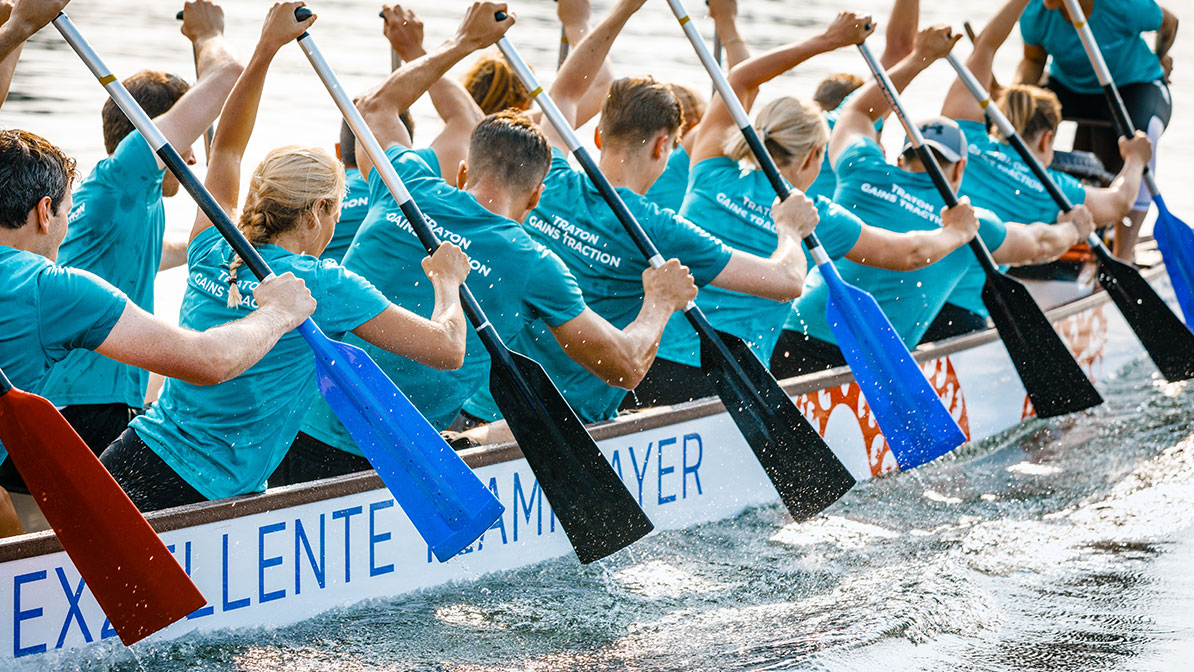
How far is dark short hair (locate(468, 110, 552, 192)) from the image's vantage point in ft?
10.8

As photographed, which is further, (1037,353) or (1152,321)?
(1152,321)

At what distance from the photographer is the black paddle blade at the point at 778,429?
12.9 feet

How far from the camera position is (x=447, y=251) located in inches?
124

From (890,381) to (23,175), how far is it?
277 centimetres

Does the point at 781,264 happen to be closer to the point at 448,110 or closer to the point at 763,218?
the point at 763,218

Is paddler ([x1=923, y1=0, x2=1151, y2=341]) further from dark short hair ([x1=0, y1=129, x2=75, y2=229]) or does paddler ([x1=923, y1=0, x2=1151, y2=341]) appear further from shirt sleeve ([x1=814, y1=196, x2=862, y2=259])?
dark short hair ([x1=0, y1=129, x2=75, y2=229])

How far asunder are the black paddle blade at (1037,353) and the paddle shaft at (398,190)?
235 cm

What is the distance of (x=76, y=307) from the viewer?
2355mm

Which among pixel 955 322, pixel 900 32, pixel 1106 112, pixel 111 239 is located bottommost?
pixel 955 322

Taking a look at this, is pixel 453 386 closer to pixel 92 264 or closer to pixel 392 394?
pixel 392 394

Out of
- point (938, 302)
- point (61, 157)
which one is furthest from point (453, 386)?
point (938, 302)

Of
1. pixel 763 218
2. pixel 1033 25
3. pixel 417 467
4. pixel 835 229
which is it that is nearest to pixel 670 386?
pixel 763 218

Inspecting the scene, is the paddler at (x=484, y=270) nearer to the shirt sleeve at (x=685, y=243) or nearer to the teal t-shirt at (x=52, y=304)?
the shirt sleeve at (x=685, y=243)

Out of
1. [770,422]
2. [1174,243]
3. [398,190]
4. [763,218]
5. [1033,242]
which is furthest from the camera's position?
[1174,243]
